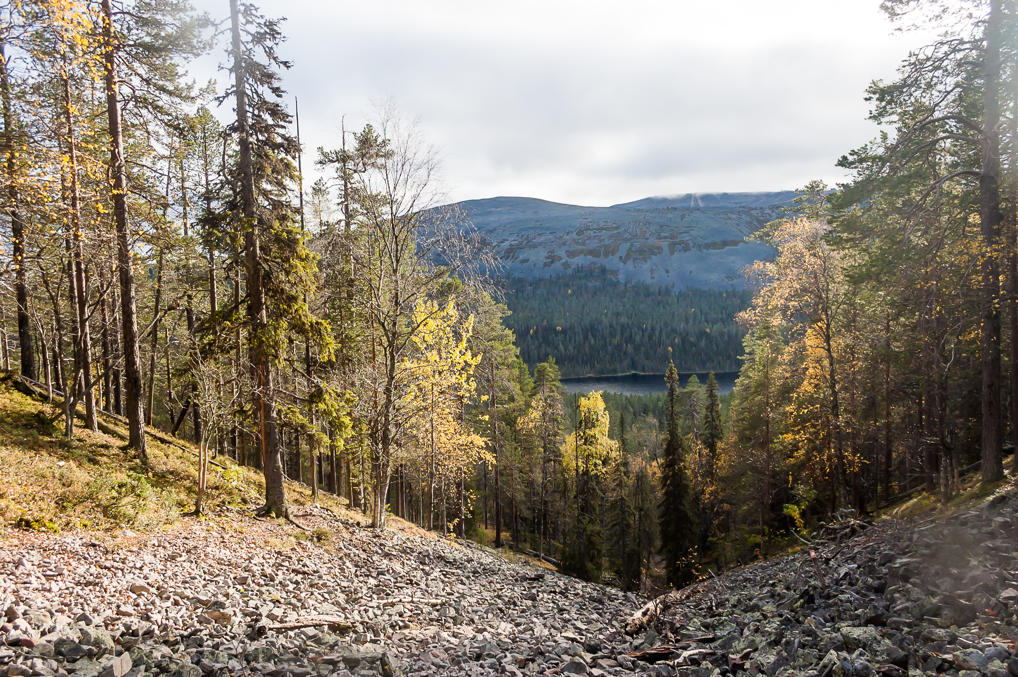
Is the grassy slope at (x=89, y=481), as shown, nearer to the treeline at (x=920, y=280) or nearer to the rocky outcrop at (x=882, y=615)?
the rocky outcrop at (x=882, y=615)

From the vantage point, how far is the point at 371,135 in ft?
52.5

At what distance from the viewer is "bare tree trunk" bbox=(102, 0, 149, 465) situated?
40.1 ft

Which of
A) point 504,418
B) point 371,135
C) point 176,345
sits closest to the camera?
point 371,135

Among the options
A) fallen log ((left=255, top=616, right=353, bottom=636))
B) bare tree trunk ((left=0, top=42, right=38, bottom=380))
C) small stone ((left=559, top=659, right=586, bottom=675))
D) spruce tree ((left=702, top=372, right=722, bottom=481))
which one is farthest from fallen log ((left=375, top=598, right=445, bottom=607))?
spruce tree ((left=702, top=372, right=722, bottom=481))

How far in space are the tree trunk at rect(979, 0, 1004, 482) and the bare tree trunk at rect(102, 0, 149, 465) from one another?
19.6 metres

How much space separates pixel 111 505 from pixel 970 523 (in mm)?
14738

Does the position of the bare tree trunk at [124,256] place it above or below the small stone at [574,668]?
above

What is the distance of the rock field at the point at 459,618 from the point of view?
16.8 feet

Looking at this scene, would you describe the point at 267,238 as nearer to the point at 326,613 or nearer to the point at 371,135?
the point at 371,135

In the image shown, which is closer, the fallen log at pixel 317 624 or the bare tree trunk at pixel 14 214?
the fallen log at pixel 317 624

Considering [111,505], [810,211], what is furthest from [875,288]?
[111,505]

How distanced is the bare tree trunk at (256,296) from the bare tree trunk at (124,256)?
8.71 ft

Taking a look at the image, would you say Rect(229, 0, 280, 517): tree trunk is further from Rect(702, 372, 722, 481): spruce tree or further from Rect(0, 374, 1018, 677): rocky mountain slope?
Rect(702, 372, 722, 481): spruce tree

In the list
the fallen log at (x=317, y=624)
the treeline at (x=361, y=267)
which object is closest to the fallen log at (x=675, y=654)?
the fallen log at (x=317, y=624)
